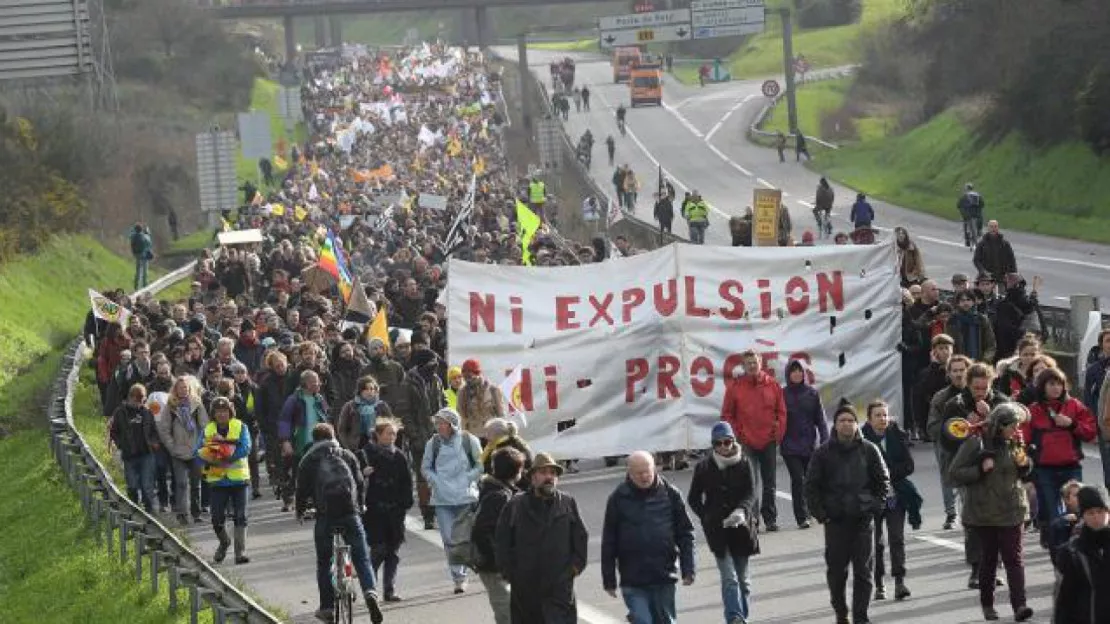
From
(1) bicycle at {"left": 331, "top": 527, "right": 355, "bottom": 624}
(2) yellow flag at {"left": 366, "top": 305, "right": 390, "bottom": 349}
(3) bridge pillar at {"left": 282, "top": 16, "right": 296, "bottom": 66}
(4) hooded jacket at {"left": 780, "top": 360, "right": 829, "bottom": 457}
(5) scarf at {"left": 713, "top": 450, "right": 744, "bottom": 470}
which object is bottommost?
(1) bicycle at {"left": 331, "top": 527, "right": 355, "bottom": 624}

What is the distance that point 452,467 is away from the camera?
18.0m

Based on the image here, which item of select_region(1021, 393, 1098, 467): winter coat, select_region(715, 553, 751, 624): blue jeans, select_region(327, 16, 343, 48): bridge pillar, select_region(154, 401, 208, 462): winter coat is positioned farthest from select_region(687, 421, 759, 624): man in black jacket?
select_region(327, 16, 343, 48): bridge pillar

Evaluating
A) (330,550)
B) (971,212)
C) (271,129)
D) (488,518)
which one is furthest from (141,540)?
(271,129)

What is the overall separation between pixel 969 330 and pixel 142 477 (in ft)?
25.8

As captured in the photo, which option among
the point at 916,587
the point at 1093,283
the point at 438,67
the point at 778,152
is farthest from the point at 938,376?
the point at 438,67

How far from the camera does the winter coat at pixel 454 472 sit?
17947 millimetres

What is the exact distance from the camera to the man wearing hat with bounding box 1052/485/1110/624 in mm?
11500

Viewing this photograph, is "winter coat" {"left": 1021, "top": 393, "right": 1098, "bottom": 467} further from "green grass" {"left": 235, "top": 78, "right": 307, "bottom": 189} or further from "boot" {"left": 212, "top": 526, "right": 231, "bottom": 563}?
"green grass" {"left": 235, "top": 78, "right": 307, "bottom": 189}

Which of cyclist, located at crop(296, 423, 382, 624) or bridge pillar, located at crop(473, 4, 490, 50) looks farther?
bridge pillar, located at crop(473, 4, 490, 50)

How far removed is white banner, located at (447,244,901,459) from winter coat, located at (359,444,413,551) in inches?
222

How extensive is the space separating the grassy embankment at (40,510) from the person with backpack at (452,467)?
195cm

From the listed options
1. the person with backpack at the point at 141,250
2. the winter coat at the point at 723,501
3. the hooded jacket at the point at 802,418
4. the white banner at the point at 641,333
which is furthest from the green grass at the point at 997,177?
the winter coat at the point at 723,501

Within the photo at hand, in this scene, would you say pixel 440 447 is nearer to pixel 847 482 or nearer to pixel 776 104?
pixel 847 482

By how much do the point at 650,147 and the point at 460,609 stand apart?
81.6m
